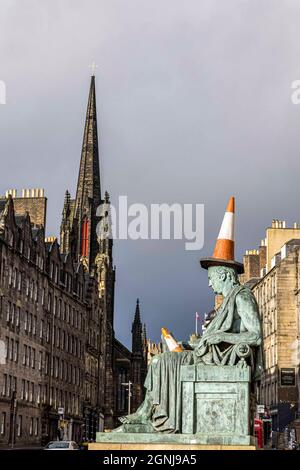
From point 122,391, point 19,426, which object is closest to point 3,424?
point 19,426

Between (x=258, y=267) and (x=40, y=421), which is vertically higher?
(x=258, y=267)

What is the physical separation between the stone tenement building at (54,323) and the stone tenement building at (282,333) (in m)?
18.7

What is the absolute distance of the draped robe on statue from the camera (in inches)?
523

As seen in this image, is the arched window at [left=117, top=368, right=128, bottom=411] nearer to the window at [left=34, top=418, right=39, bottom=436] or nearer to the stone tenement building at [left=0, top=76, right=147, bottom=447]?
the stone tenement building at [left=0, top=76, right=147, bottom=447]

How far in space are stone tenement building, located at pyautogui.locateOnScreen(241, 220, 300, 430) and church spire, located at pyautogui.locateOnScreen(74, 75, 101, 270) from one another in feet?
145

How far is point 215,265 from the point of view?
48.5 ft

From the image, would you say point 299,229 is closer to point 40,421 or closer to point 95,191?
point 40,421

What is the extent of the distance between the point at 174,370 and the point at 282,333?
2453 inches

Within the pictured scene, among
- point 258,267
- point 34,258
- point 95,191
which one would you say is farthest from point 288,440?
point 95,191

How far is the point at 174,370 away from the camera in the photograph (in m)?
13.4

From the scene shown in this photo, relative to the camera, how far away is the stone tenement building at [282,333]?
7188 centimetres
